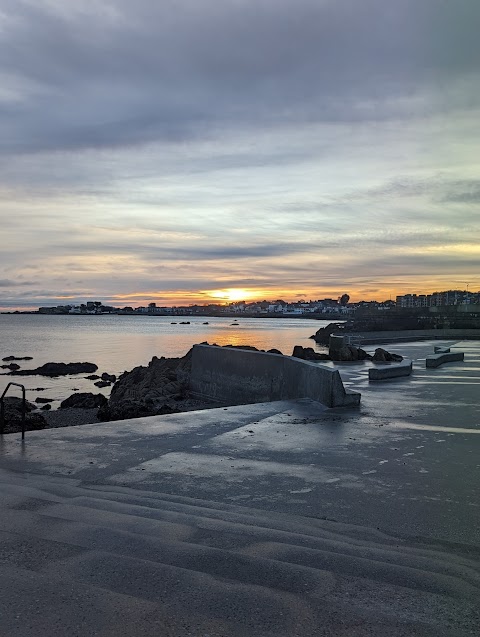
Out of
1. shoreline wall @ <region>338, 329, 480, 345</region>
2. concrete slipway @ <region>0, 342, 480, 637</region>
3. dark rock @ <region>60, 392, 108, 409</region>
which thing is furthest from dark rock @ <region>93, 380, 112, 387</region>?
concrete slipway @ <region>0, 342, 480, 637</region>

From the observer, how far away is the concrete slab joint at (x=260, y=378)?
30.9ft

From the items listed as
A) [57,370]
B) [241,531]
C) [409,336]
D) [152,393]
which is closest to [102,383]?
[57,370]

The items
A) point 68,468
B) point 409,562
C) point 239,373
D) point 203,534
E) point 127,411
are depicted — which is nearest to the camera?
point 409,562

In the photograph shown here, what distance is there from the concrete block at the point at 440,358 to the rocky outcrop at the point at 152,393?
7.05m

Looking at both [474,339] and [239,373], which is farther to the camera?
[474,339]

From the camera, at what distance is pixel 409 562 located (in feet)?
11.1

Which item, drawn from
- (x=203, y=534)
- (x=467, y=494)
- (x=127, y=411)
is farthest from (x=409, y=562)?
(x=127, y=411)

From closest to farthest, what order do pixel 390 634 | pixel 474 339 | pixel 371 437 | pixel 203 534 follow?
pixel 390 634
pixel 203 534
pixel 371 437
pixel 474 339

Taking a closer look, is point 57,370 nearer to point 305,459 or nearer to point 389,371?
point 389,371

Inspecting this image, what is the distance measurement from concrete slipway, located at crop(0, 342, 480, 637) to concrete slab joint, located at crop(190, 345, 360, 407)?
1.73 m

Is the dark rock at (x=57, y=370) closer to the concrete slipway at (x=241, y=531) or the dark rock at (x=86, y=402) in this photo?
the dark rock at (x=86, y=402)

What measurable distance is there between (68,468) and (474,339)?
108ft

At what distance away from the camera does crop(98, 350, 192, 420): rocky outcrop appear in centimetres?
1205

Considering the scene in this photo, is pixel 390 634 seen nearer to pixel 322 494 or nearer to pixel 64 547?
pixel 64 547
